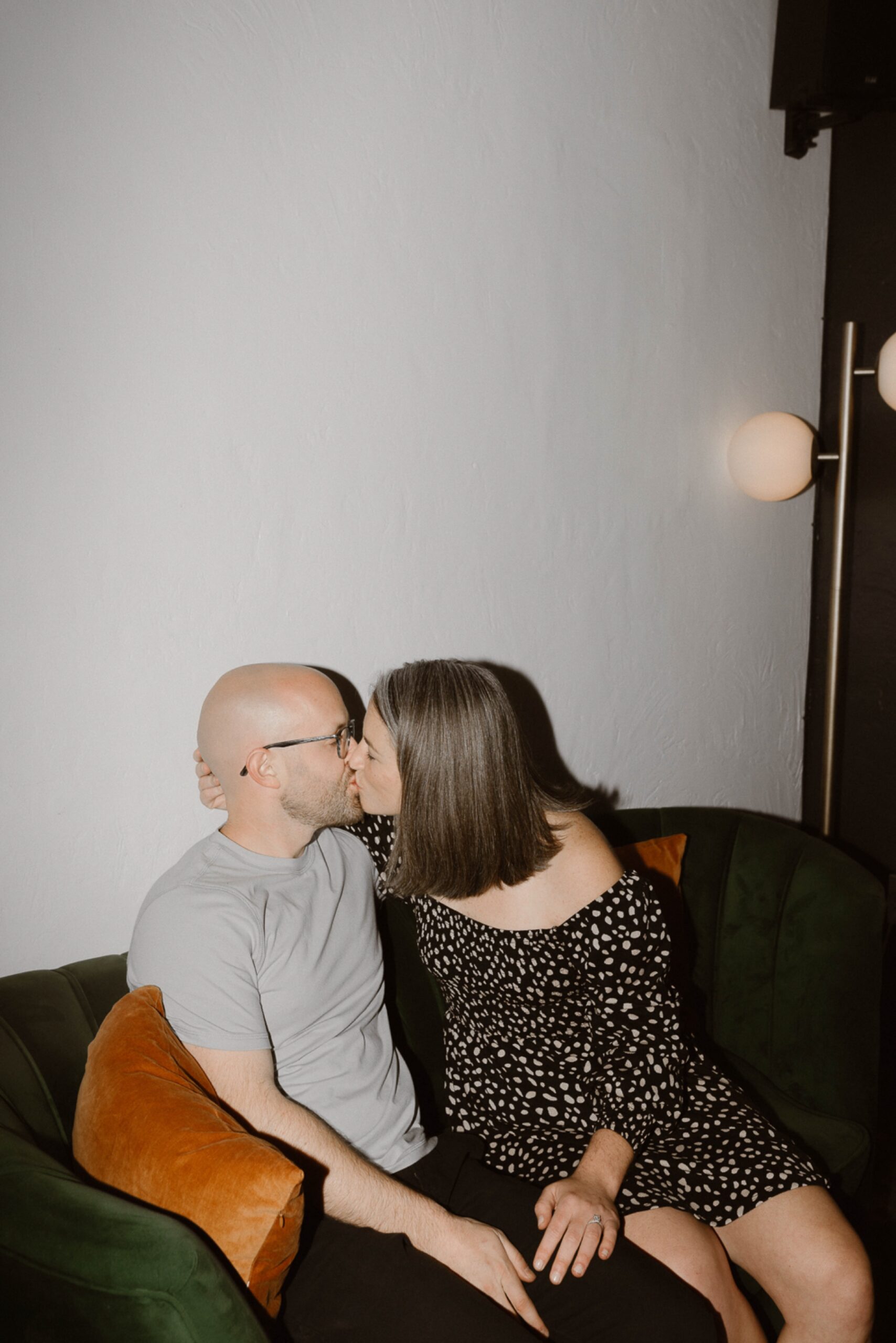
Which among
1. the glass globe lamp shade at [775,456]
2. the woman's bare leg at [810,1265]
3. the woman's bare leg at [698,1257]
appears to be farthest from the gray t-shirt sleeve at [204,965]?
the glass globe lamp shade at [775,456]

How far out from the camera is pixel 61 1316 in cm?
92

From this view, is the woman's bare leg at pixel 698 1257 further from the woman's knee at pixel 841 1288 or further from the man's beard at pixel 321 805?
the man's beard at pixel 321 805

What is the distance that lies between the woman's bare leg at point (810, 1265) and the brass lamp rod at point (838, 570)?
3.94 feet

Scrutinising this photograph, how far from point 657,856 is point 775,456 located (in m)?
1.03

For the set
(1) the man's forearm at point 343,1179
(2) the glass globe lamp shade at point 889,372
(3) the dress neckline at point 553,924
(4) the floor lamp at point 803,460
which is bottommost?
(1) the man's forearm at point 343,1179

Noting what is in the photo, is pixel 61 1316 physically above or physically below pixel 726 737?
below

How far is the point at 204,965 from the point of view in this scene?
127cm

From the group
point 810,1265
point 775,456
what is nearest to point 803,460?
point 775,456

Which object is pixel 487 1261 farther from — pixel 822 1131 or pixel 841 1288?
pixel 822 1131

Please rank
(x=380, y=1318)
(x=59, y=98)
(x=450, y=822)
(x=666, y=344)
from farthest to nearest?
1. (x=666, y=344)
2. (x=450, y=822)
3. (x=59, y=98)
4. (x=380, y=1318)

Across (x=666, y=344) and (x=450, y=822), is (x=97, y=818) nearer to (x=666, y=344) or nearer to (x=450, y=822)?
(x=450, y=822)

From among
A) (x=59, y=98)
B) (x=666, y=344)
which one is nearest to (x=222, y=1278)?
(x=59, y=98)

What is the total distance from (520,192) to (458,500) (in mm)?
651

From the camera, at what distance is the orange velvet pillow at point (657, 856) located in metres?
1.85
